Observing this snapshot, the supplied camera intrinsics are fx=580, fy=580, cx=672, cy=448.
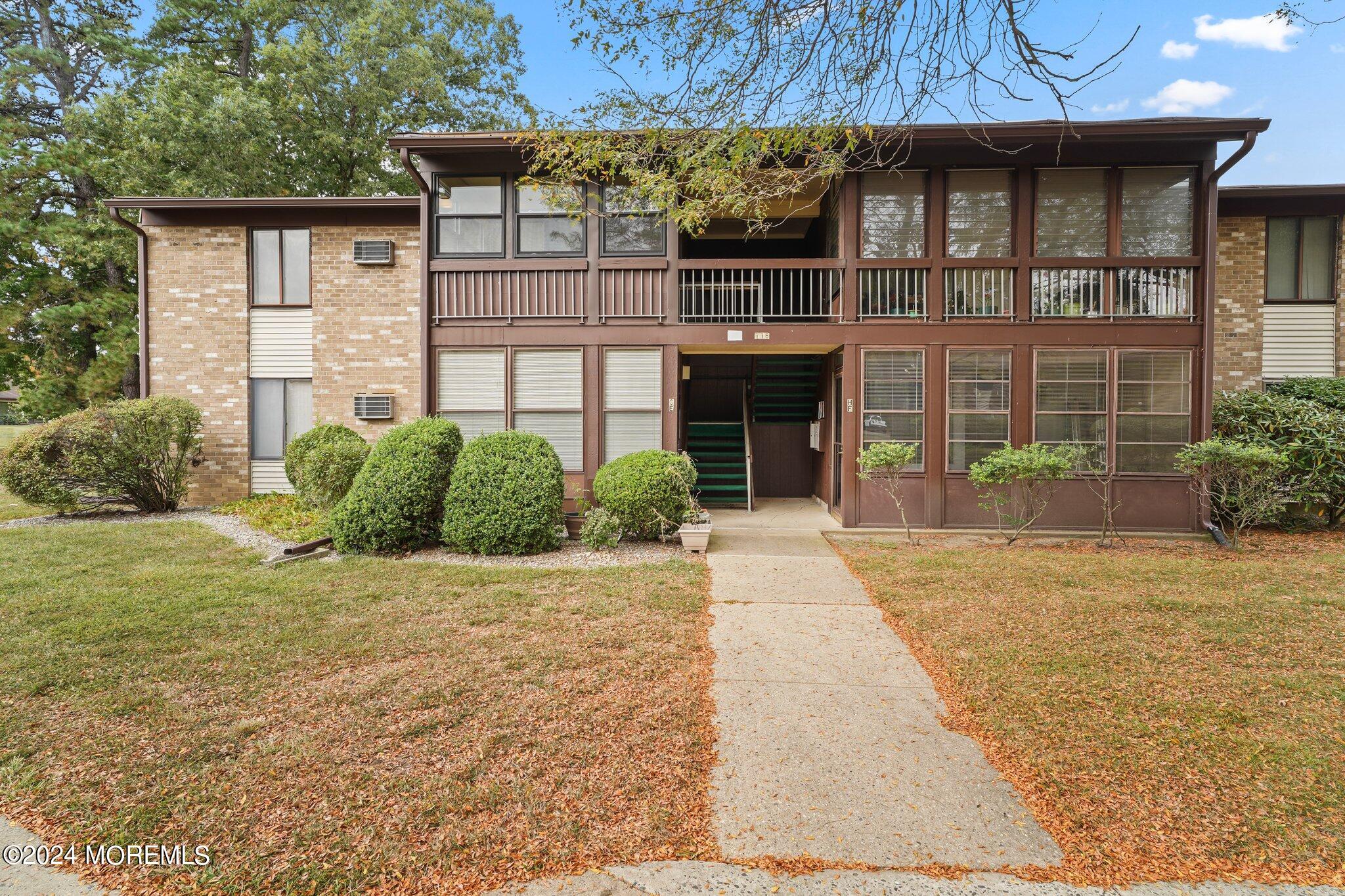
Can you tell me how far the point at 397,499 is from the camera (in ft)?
21.7

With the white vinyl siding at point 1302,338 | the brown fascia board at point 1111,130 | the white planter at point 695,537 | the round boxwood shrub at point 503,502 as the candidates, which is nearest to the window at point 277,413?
the round boxwood shrub at point 503,502

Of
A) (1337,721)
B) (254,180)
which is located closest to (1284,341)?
(1337,721)

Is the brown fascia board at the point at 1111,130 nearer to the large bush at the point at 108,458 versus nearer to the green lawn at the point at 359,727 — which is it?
the green lawn at the point at 359,727

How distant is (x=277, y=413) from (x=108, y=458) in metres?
2.30

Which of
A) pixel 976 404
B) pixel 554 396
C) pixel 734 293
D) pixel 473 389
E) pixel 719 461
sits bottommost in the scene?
pixel 719 461

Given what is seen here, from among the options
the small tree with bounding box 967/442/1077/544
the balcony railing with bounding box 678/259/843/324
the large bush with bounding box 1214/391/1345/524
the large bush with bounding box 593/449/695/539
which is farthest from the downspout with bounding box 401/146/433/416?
the large bush with bounding box 1214/391/1345/524

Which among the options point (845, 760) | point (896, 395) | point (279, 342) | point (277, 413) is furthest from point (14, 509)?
point (896, 395)

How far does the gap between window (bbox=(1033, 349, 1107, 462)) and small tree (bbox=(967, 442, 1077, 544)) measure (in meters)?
0.36

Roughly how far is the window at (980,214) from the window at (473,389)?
693 cm

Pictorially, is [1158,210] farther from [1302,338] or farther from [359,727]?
[359,727]

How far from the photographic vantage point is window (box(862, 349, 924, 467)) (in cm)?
846

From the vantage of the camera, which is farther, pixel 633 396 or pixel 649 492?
pixel 633 396

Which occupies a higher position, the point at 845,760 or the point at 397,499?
the point at 397,499

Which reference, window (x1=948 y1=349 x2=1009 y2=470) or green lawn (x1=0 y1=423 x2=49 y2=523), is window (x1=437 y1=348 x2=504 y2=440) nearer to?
green lawn (x1=0 y1=423 x2=49 y2=523)
